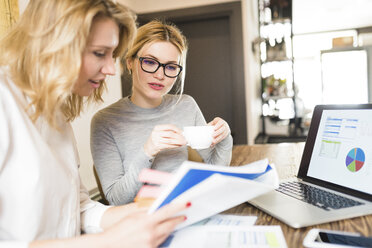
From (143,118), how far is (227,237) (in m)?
0.80

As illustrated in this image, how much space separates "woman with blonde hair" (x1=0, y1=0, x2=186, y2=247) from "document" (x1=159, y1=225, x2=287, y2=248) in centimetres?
6

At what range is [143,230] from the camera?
59 cm

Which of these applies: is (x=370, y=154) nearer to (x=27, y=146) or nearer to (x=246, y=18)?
(x=27, y=146)

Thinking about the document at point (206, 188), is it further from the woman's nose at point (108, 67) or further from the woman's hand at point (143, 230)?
the woman's nose at point (108, 67)

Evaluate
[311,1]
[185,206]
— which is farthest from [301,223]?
[311,1]

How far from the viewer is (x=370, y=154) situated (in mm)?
895

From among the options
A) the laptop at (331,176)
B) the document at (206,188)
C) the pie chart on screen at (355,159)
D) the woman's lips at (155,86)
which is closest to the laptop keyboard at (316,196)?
the laptop at (331,176)

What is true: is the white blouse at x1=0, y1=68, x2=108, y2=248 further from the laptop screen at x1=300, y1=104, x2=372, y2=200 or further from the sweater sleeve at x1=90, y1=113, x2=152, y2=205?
the laptop screen at x1=300, y1=104, x2=372, y2=200

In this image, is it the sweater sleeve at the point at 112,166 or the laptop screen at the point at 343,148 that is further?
the sweater sleeve at the point at 112,166

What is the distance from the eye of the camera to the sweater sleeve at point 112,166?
1059 mm

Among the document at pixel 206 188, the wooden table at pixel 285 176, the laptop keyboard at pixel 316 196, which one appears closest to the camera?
the document at pixel 206 188

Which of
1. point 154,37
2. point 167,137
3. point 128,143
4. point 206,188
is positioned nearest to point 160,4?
point 154,37

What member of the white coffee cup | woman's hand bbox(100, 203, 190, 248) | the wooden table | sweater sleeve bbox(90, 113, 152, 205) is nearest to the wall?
the wooden table

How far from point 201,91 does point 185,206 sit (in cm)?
327
